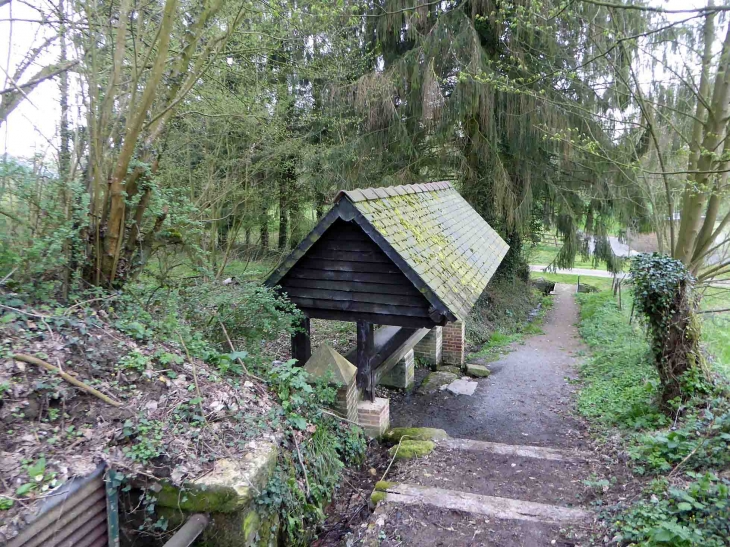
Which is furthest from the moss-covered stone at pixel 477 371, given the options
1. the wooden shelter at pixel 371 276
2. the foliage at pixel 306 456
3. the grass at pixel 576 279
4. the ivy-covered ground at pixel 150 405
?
the grass at pixel 576 279

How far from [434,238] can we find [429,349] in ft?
12.1

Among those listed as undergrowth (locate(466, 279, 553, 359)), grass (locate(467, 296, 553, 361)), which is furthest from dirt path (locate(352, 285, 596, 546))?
undergrowth (locate(466, 279, 553, 359))

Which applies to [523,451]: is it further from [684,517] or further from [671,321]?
[671,321]

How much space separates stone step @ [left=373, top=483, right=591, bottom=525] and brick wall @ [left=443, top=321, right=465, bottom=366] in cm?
576

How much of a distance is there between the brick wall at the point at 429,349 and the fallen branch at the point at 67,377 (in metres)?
7.34

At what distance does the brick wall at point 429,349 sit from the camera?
1004cm

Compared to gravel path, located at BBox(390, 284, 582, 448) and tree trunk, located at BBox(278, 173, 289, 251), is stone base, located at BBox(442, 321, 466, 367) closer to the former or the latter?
gravel path, located at BBox(390, 284, 582, 448)

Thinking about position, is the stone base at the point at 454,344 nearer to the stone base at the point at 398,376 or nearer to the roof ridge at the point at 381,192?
the stone base at the point at 398,376

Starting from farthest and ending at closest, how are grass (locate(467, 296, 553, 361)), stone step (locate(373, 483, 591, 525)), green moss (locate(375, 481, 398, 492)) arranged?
1. grass (locate(467, 296, 553, 361))
2. green moss (locate(375, 481, 398, 492))
3. stone step (locate(373, 483, 591, 525))

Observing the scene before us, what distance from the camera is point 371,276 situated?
228 inches

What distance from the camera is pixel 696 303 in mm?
6348

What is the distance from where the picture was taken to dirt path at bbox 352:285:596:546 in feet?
12.9

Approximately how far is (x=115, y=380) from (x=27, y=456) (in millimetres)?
863

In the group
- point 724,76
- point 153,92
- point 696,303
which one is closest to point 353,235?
point 153,92
